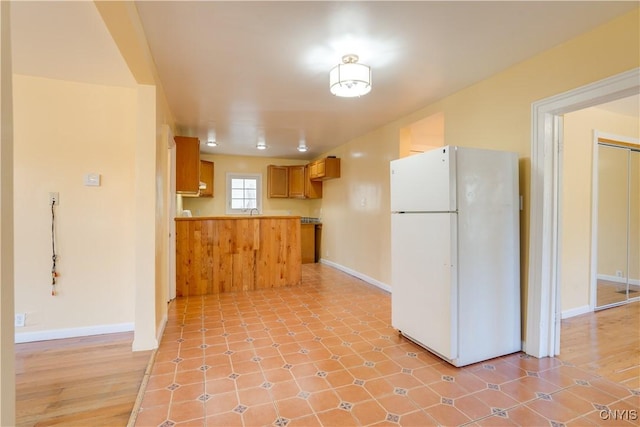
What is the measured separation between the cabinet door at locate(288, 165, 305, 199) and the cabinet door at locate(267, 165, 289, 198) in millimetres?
105

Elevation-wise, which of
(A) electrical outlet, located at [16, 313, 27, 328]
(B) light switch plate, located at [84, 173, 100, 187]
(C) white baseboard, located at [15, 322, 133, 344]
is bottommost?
(C) white baseboard, located at [15, 322, 133, 344]

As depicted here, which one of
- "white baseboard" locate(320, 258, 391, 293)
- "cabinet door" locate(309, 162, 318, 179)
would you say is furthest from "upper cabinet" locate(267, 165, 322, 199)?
"white baseboard" locate(320, 258, 391, 293)

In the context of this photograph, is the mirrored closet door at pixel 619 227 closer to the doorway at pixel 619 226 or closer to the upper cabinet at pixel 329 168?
the doorway at pixel 619 226

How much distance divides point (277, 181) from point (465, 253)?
17.2 ft

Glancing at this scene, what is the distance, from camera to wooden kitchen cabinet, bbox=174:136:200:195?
419 centimetres

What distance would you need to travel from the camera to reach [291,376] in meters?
2.15

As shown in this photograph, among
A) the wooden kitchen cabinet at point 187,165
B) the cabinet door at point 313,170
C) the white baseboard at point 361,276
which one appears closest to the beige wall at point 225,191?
the cabinet door at point 313,170

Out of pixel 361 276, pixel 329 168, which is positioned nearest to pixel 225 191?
pixel 329 168

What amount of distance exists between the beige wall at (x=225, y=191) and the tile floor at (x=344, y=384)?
12.9 ft

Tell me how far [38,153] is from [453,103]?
4.00 m

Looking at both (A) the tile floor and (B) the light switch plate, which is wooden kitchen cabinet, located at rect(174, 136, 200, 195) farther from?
(A) the tile floor

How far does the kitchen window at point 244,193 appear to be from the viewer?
694 cm

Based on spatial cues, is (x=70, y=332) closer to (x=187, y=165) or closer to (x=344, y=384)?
(x=187, y=165)

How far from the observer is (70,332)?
9.18 feet
